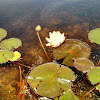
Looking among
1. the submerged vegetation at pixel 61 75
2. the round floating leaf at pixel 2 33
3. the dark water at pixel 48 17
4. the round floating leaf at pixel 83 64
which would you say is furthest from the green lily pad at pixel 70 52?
the round floating leaf at pixel 2 33

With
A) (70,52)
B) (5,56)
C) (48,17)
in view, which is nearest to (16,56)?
(5,56)

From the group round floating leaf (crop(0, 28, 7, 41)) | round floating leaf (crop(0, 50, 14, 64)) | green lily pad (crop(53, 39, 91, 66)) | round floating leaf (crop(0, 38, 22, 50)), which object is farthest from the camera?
round floating leaf (crop(0, 28, 7, 41))

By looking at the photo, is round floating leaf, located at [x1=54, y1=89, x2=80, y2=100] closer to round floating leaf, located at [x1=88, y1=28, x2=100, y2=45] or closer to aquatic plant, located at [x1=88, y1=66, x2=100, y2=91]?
aquatic plant, located at [x1=88, y1=66, x2=100, y2=91]

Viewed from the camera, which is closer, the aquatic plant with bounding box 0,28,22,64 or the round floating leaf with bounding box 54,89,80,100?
the round floating leaf with bounding box 54,89,80,100

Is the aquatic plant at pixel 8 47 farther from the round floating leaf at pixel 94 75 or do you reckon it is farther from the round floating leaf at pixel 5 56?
the round floating leaf at pixel 94 75

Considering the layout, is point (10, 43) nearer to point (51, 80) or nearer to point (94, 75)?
point (51, 80)

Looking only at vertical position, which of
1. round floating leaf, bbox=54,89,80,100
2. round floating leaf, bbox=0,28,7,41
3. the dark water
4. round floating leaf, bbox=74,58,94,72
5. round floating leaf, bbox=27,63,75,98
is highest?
the dark water

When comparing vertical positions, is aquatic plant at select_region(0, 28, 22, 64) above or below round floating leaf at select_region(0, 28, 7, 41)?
below

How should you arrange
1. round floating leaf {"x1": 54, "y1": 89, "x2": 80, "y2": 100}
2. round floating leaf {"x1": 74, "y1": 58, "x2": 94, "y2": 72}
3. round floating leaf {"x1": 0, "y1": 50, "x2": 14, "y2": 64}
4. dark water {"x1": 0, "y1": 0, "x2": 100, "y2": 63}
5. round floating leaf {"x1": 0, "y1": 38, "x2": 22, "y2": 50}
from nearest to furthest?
round floating leaf {"x1": 54, "y1": 89, "x2": 80, "y2": 100} < round floating leaf {"x1": 74, "y1": 58, "x2": 94, "y2": 72} < round floating leaf {"x1": 0, "y1": 50, "x2": 14, "y2": 64} < round floating leaf {"x1": 0, "y1": 38, "x2": 22, "y2": 50} < dark water {"x1": 0, "y1": 0, "x2": 100, "y2": 63}

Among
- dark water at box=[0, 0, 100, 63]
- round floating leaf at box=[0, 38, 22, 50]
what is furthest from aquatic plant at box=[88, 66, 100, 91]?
round floating leaf at box=[0, 38, 22, 50]

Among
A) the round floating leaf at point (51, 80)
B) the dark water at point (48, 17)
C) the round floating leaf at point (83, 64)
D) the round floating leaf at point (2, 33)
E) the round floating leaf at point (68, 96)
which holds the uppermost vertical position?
the dark water at point (48, 17)
